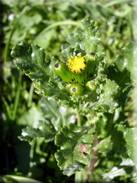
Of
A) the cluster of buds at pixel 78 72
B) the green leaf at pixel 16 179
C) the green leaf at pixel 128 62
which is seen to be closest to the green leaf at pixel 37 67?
the cluster of buds at pixel 78 72

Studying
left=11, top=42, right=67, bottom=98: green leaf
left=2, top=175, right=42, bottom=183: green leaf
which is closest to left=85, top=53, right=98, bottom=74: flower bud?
left=11, top=42, right=67, bottom=98: green leaf

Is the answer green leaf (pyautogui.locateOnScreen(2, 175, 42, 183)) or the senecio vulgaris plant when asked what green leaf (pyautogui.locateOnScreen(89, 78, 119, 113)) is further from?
green leaf (pyautogui.locateOnScreen(2, 175, 42, 183))

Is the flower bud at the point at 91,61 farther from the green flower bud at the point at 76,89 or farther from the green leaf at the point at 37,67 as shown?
the green leaf at the point at 37,67

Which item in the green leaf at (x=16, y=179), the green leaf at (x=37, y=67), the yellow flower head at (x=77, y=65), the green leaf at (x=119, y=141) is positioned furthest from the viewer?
the green leaf at (x=16, y=179)

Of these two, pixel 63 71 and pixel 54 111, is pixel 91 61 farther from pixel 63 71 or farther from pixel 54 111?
pixel 54 111

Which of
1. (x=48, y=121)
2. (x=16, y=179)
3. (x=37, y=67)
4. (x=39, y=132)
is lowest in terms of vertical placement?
(x=16, y=179)

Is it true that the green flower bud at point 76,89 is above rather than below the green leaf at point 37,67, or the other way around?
below

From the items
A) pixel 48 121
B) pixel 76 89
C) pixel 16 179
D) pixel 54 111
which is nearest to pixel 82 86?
pixel 76 89
